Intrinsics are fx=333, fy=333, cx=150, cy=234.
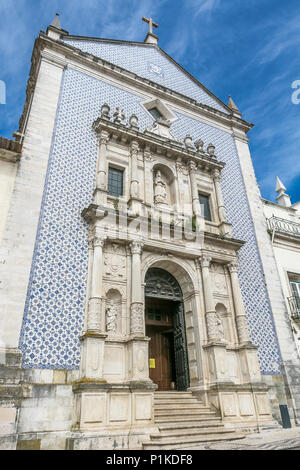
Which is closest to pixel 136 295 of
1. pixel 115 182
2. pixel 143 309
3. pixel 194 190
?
pixel 143 309

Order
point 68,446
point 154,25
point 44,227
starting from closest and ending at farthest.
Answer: point 68,446, point 44,227, point 154,25

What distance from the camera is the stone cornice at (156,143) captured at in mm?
10758

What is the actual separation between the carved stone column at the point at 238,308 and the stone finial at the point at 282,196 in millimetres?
8083

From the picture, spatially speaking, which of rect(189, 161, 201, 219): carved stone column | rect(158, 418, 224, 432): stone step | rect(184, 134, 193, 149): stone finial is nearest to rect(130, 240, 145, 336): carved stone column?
rect(158, 418, 224, 432): stone step

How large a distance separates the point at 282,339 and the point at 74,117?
9786 mm

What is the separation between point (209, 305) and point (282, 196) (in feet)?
33.7

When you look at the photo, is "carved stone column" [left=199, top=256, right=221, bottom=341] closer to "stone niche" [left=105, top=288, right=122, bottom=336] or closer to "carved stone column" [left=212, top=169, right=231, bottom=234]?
"carved stone column" [left=212, top=169, right=231, bottom=234]

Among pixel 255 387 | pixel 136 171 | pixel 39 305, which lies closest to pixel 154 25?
pixel 136 171

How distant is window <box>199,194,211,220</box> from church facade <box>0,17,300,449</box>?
0.19ft

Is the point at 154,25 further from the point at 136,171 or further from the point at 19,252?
the point at 19,252

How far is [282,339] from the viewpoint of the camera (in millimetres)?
10797

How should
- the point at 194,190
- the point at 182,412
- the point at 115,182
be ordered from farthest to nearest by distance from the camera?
the point at 194,190 < the point at 115,182 < the point at 182,412

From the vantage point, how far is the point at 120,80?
42.1 ft

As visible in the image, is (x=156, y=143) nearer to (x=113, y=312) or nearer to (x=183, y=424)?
(x=113, y=312)
